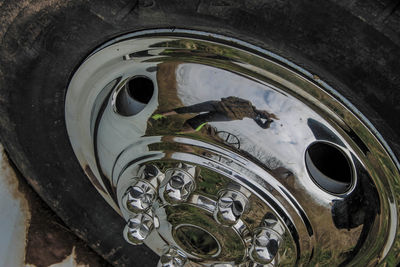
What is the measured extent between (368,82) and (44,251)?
95 centimetres

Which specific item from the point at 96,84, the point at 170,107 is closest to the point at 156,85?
the point at 170,107

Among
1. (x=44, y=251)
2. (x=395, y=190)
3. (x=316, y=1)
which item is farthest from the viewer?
(x=44, y=251)

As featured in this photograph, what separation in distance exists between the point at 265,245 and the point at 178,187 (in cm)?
16

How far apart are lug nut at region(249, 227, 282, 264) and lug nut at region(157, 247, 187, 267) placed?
0.64 feet

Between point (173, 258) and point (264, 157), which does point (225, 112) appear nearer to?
point (264, 157)

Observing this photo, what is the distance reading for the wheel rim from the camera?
0.61 m

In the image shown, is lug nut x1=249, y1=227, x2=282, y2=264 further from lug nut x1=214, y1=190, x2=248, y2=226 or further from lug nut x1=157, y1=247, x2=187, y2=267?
lug nut x1=157, y1=247, x2=187, y2=267

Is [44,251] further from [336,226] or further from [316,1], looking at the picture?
[316,1]

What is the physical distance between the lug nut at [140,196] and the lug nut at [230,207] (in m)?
0.13

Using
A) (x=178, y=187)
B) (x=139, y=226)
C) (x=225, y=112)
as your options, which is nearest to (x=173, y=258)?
(x=139, y=226)

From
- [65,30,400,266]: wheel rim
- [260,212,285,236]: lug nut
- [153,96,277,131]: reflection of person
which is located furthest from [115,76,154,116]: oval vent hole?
[260,212,285,236]: lug nut

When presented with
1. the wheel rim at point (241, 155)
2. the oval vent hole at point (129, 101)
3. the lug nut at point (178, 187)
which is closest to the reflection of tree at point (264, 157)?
the wheel rim at point (241, 155)

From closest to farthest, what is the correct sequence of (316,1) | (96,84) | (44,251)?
(316,1), (96,84), (44,251)

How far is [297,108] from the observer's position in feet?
1.99
